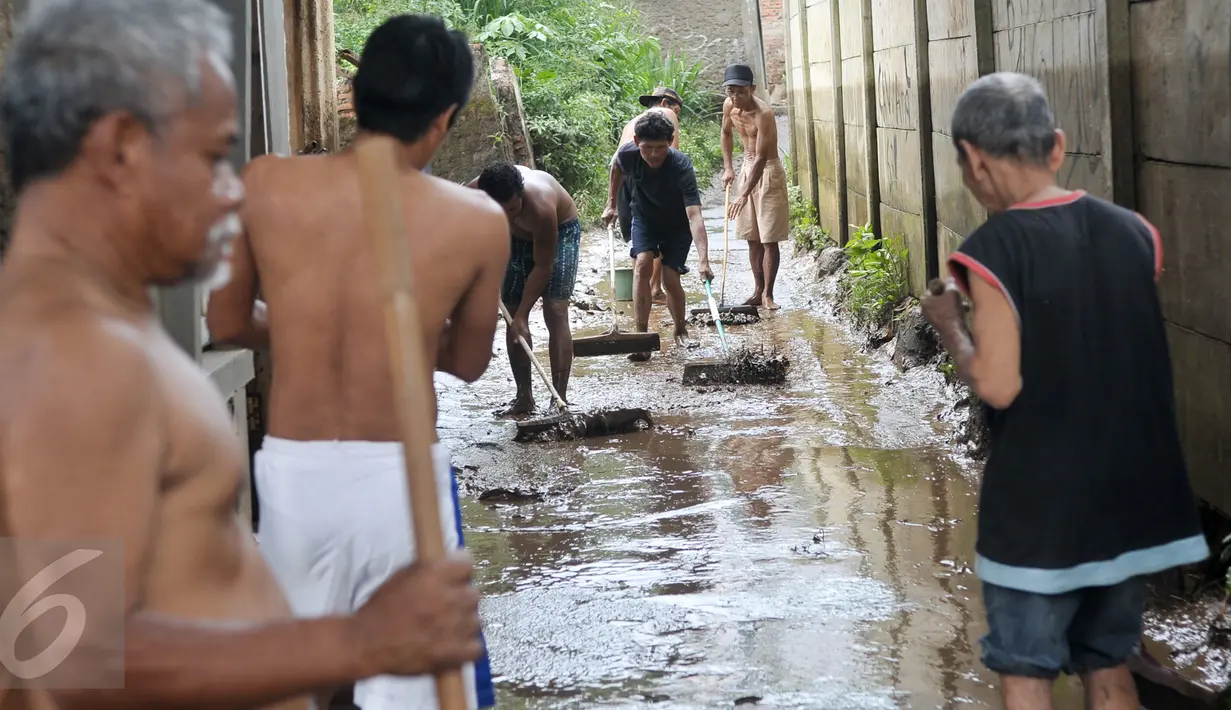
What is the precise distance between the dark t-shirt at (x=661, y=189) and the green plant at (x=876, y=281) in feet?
5.04

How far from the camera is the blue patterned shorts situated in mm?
8328

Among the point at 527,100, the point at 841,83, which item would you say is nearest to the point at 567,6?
the point at 527,100

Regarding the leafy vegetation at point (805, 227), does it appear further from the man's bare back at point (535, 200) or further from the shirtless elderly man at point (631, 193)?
the man's bare back at point (535, 200)

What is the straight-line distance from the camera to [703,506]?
622 cm

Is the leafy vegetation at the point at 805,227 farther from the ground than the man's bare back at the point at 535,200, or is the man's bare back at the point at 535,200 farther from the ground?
the man's bare back at the point at 535,200

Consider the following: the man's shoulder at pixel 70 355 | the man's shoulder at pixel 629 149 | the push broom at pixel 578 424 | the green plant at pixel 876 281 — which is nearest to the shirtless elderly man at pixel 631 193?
the man's shoulder at pixel 629 149

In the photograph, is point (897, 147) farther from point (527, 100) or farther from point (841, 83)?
point (527, 100)

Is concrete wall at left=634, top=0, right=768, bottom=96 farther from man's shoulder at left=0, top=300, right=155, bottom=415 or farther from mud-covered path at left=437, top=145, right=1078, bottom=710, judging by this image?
man's shoulder at left=0, top=300, right=155, bottom=415

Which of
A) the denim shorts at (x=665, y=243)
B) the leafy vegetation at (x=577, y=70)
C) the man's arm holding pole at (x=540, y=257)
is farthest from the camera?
the leafy vegetation at (x=577, y=70)

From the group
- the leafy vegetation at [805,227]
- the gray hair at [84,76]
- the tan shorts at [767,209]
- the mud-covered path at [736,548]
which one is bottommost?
the mud-covered path at [736,548]

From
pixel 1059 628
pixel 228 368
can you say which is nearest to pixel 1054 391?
pixel 1059 628

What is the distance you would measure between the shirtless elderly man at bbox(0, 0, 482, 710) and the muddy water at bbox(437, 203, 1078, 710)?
2.67 meters

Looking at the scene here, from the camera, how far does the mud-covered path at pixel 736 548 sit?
4.21 m

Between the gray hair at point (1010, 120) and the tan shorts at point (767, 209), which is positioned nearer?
the gray hair at point (1010, 120)
